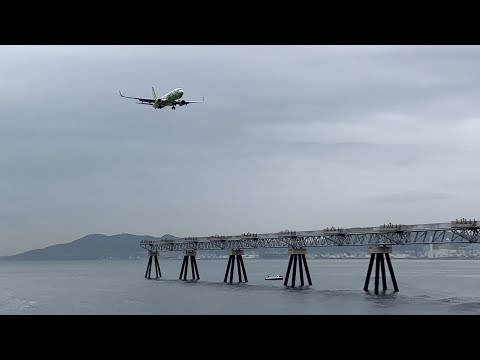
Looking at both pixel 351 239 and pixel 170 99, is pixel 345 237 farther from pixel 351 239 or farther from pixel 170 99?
pixel 170 99

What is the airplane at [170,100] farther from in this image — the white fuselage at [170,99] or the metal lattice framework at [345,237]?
the metal lattice framework at [345,237]

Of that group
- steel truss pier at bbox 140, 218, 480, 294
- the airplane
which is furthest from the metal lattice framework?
the airplane

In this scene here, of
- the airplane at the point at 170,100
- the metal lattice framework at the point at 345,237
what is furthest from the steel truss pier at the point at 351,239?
the airplane at the point at 170,100

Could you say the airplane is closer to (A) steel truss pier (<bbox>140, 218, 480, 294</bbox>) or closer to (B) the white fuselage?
(B) the white fuselage

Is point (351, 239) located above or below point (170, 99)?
below

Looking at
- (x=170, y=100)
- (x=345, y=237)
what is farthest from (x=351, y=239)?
(x=170, y=100)
